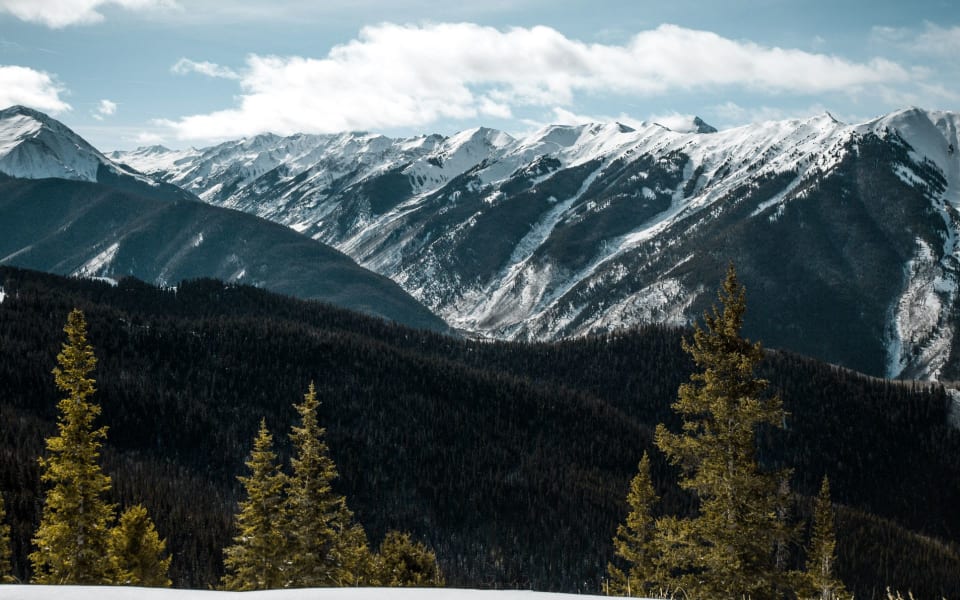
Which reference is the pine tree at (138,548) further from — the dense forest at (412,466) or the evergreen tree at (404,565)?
the dense forest at (412,466)

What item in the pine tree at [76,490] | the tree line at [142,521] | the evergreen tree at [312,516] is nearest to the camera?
the pine tree at [76,490]

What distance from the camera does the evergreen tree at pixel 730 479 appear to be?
18531 millimetres

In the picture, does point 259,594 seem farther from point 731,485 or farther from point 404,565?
point 404,565

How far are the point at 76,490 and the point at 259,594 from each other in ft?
84.7

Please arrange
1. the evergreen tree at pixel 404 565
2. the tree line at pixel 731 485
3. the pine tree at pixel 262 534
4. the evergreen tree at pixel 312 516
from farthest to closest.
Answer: the evergreen tree at pixel 404 565
the pine tree at pixel 262 534
the evergreen tree at pixel 312 516
the tree line at pixel 731 485

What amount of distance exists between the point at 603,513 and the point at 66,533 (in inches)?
5810

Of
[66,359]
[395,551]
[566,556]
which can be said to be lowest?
[566,556]

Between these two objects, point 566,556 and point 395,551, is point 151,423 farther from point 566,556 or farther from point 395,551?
point 395,551

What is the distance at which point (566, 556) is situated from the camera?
148m

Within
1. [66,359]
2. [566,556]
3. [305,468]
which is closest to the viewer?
[66,359]

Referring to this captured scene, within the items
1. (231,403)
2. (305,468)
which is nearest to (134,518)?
(305,468)

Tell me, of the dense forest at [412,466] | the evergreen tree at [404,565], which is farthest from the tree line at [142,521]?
the dense forest at [412,466]

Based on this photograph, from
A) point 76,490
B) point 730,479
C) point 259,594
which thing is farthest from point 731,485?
point 76,490

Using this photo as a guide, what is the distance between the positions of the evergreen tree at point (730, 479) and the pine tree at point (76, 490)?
23650 millimetres
